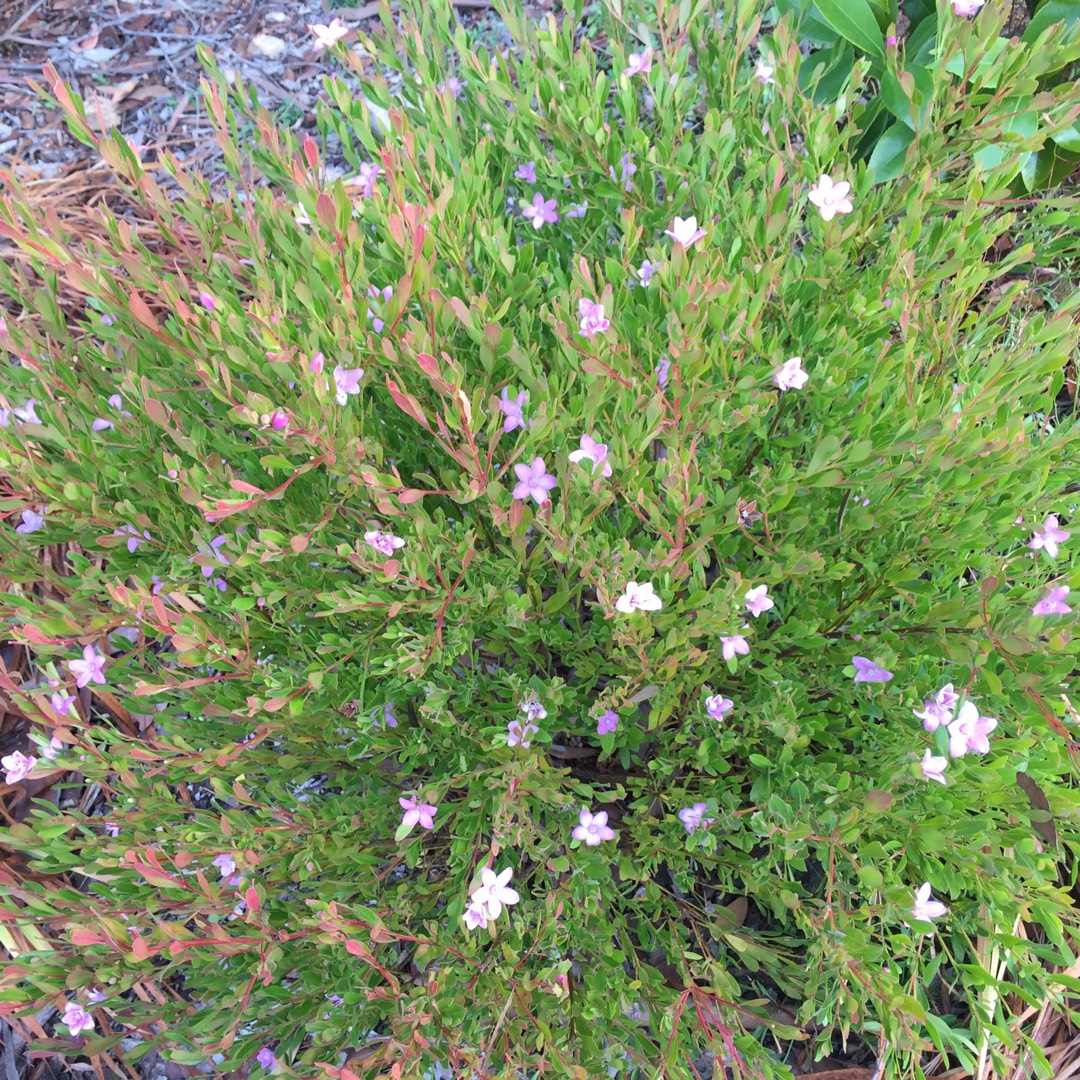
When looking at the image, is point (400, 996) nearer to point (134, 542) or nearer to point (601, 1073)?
point (601, 1073)

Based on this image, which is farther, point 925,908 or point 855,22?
point 855,22

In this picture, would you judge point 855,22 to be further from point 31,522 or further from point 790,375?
point 31,522

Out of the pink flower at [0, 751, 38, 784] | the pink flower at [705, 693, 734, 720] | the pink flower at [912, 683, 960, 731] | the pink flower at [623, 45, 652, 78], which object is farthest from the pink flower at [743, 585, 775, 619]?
the pink flower at [0, 751, 38, 784]

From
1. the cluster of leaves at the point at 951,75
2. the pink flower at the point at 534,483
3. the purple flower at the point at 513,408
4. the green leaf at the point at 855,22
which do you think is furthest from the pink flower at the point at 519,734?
the green leaf at the point at 855,22

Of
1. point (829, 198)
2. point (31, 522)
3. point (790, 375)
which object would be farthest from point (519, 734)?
point (31, 522)

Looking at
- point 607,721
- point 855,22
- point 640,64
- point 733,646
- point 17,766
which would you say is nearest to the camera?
point 733,646

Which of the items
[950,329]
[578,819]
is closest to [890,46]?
[950,329]

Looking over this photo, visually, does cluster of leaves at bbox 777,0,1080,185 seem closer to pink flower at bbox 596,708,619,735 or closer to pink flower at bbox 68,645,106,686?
pink flower at bbox 596,708,619,735
